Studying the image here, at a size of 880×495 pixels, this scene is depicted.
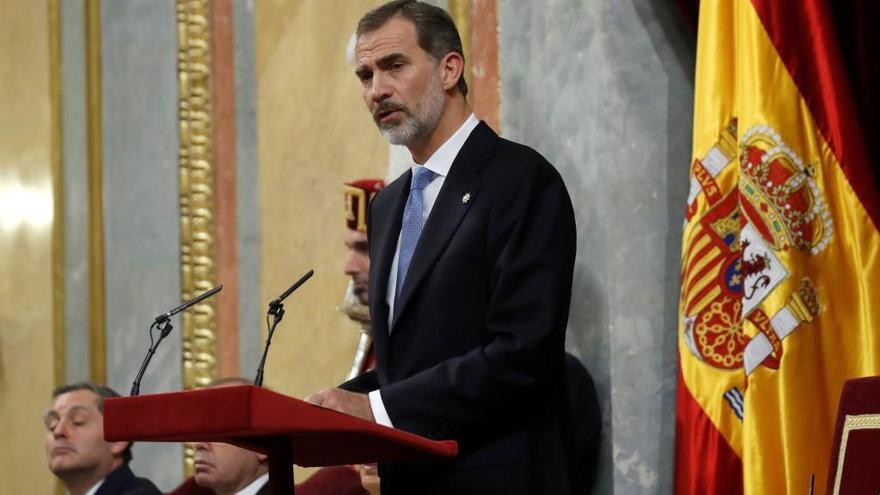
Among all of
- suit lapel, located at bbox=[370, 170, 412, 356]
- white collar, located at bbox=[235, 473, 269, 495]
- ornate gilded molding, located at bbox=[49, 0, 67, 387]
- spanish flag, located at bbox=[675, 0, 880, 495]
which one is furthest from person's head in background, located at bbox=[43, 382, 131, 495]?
suit lapel, located at bbox=[370, 170, 412, 356]

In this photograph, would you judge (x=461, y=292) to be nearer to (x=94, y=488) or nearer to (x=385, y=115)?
(x=385, y=115)

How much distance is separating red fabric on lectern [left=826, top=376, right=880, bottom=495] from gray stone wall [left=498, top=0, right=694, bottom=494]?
150 cm

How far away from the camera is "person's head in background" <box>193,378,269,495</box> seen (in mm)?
4715

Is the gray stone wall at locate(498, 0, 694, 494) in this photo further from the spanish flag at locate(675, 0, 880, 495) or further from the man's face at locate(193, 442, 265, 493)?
the man's face at locate(193, 442, 265, 493)

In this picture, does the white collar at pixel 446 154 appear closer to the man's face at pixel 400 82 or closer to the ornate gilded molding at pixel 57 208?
the man's face at pixel 400 82

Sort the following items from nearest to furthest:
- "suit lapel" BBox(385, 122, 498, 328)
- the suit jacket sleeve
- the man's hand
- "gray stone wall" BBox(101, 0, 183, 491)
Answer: the man's hand
the suit jacket sleeve
"suit lapel" BBox(385, 122, 498, 328)
"gray stone wall" BBox(101, 0, 183, 491)

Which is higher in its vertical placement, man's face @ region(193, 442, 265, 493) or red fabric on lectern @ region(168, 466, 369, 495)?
man's face @ region(193, 442, 265, 493)

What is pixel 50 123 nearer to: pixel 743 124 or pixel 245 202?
pixel 245 202

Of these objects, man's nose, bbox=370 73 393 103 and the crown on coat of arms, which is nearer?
man's nose, bbox=370 73 393 103

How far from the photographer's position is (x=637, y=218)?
404cm

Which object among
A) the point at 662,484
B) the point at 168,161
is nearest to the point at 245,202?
the point at 168,161

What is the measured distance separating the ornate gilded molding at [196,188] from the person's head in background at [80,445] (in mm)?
768

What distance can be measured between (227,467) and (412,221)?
192cm

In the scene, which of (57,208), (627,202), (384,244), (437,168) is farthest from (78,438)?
(437,168)
